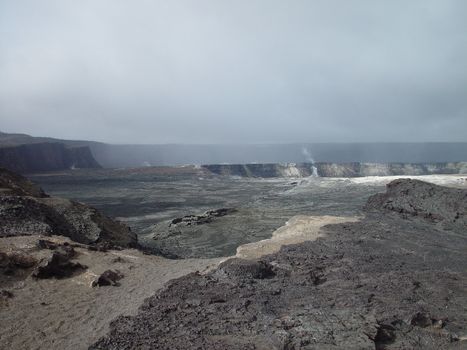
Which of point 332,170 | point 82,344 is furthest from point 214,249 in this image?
point 332,170

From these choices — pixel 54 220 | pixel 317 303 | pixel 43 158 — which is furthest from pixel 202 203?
pixel 43 158

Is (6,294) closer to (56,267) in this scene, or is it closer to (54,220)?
(56,267)

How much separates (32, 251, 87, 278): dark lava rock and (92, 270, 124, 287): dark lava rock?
4.60ft

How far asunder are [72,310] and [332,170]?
81.4 m

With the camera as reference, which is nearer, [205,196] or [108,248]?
[108,248]

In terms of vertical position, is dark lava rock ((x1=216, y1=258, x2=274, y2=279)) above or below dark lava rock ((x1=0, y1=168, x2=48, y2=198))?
below

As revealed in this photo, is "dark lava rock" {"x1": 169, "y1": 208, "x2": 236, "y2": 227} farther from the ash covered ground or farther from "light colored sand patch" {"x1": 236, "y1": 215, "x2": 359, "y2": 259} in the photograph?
"light colored sand patch" {"x1": 236, "y1": 215, "x2": 359, "y2": 259}

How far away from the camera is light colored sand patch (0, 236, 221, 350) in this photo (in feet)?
31.7

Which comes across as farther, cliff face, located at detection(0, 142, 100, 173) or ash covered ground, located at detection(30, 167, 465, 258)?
cliff face, located at detection(0, 142, 100, 173)

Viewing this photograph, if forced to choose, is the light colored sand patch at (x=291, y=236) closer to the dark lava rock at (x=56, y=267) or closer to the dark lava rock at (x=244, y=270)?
the dark lava rock at (x=244, y=270)

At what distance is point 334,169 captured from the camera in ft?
290

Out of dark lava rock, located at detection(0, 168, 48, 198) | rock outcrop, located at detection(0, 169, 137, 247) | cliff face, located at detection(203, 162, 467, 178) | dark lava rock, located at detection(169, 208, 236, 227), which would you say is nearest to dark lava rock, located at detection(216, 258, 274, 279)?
rock outcrop, located at detection(0, 169, 137, 247)

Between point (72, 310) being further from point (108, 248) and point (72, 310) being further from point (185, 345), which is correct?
point (108, 248)

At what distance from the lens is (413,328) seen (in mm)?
9984
